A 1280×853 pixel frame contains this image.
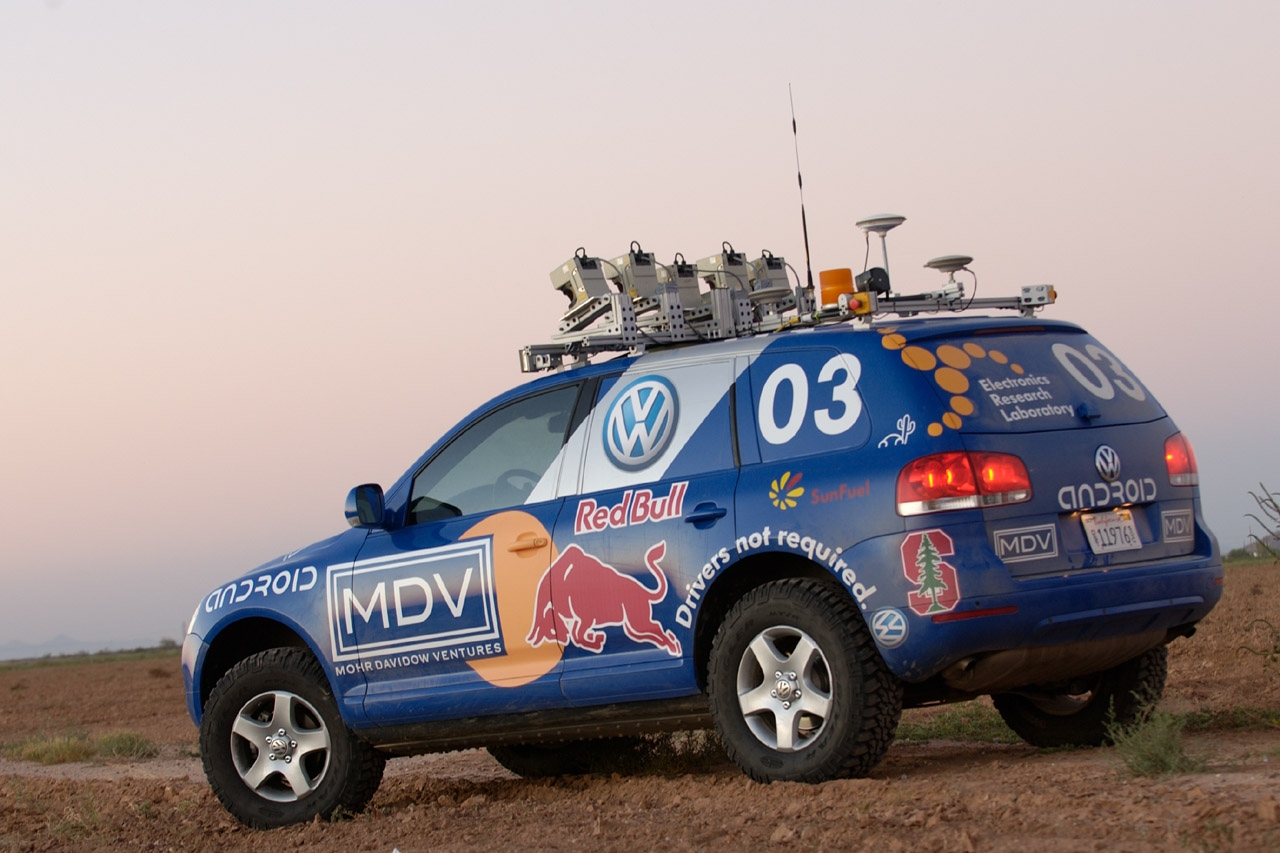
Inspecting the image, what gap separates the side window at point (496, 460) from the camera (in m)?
6.88

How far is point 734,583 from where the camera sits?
6109 mm

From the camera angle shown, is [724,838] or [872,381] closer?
[724,838]

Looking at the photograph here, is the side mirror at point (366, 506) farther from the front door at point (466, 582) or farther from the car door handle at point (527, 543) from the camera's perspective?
the car door handle at point (527, 543)

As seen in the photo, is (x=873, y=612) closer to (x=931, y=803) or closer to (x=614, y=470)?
(x=931, y=803)

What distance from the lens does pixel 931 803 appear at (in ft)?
16.8

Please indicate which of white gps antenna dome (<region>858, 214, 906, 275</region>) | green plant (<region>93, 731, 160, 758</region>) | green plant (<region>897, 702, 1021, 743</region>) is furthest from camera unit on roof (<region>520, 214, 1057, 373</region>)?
green plant (<region>93, 731, 160, 758</region>)

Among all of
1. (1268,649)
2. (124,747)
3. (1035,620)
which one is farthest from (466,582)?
(124,747)

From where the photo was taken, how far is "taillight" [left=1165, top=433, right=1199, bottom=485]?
6.07 metres

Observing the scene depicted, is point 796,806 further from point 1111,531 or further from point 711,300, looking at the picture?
point 711,300

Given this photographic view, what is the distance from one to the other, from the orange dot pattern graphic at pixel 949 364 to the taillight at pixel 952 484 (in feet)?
0.41

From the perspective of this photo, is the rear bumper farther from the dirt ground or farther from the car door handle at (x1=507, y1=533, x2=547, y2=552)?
the car door handle at (x1=507, y1=533, x2=547, y2=552)

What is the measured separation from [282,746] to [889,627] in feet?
10.8

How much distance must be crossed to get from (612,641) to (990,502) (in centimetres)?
172

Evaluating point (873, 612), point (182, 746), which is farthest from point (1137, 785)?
point (182, 746)
